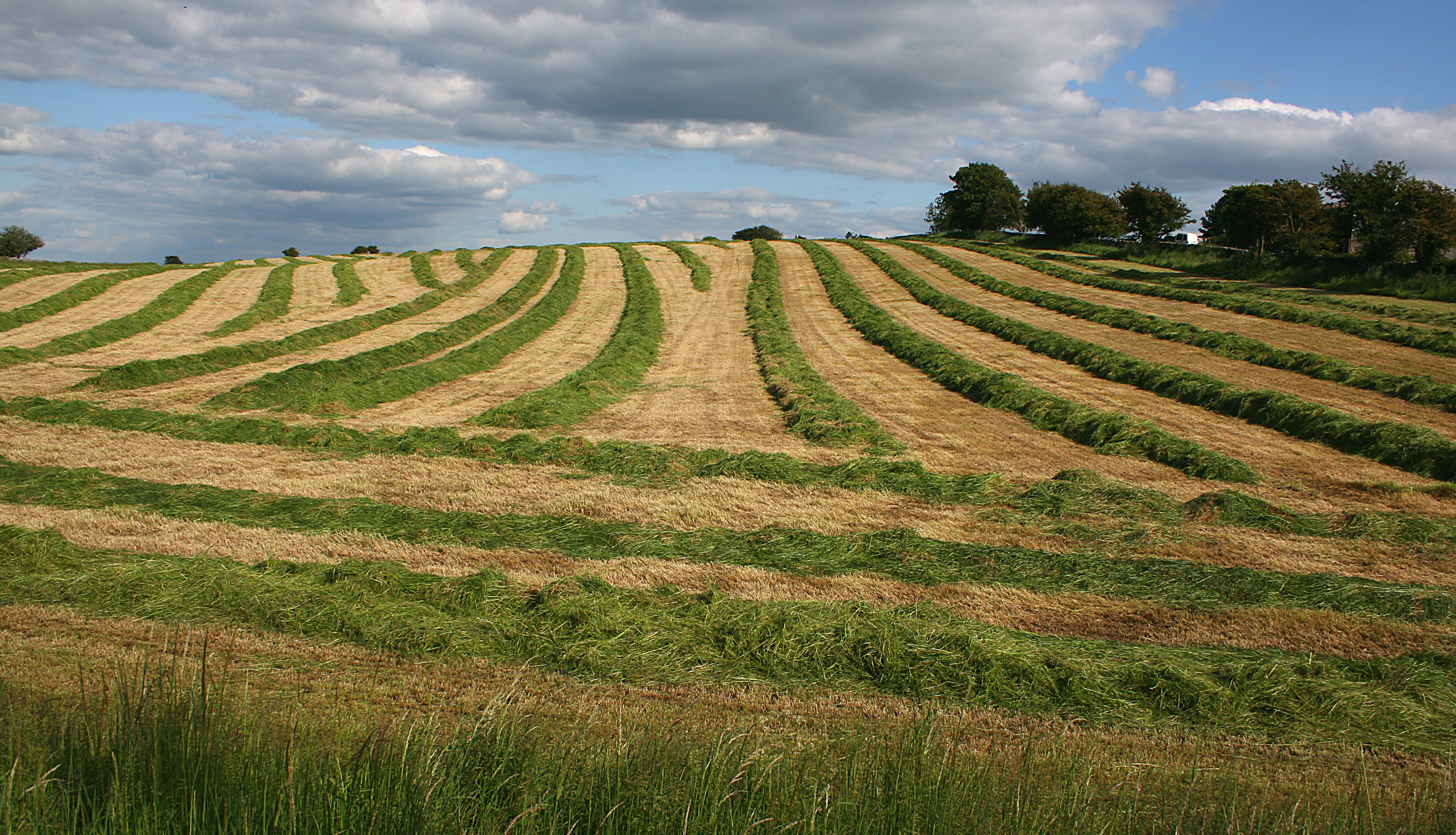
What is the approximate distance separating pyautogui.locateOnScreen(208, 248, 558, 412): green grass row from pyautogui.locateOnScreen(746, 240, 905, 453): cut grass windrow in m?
9.28

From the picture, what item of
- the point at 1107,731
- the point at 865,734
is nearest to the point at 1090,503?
the point at 1107,731

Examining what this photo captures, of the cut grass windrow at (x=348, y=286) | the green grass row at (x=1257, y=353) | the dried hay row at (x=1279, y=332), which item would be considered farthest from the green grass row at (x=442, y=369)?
the dried hay row at (x=1279, y=332)

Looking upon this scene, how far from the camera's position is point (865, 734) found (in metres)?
4.07

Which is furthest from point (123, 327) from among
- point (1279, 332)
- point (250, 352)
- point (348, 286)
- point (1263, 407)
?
point (1279, 332)

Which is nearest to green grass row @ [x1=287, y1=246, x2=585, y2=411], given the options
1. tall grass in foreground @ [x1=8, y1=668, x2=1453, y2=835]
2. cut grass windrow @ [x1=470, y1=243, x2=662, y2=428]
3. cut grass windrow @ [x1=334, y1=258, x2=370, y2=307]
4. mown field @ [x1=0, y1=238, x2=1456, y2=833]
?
mown field @ [x1=0, y1=238, x2=1456, y2=833]

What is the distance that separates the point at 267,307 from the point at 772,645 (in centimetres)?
3326

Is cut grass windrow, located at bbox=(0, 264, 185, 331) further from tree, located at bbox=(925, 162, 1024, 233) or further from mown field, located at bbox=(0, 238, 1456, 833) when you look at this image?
tree, located at bbox=(925, 162, 1024, 233)

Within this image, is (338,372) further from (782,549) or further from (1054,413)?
(1054,413)

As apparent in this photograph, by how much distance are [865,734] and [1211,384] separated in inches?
590

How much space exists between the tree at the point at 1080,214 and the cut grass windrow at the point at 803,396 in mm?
35062

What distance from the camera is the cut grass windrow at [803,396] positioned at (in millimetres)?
13312

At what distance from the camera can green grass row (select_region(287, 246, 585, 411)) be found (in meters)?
16.9

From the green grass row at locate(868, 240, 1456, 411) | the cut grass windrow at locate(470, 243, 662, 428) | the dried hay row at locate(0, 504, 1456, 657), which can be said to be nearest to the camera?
the dried hay row at locate(0, 504, 1456, 657)

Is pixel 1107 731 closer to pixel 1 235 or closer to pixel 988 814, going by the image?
pixel 988 814
